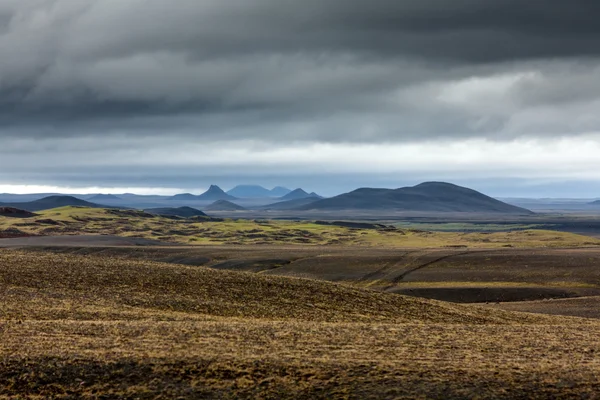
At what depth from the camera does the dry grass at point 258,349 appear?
22.1 m

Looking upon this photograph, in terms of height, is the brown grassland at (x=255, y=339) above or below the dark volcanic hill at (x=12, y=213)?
below

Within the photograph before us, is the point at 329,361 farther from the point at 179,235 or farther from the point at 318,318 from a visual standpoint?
the point at 179,235

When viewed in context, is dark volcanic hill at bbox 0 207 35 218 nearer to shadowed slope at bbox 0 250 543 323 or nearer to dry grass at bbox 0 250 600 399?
shadowed slope at bbox 0 250 543 323

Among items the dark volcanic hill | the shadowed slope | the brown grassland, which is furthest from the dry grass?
the dark volcanic hill

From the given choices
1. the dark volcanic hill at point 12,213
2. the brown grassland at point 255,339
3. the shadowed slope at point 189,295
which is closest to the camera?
the brown grassland at point 255,339

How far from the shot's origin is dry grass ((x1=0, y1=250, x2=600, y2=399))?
72.5ft

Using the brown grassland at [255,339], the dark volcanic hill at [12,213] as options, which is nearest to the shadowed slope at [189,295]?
the brown grassland at [255,339]

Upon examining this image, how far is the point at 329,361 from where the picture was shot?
24.5 meters

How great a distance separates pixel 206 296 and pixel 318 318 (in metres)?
9.97

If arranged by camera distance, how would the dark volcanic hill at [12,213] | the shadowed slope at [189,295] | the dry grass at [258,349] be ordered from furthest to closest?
the dark volcanic hill at [12,213] → the shadowed slope at [189,295] → the dry grass at [258,349]

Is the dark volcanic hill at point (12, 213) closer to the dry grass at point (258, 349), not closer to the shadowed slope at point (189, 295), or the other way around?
the shadowed slope at point (189, 295)

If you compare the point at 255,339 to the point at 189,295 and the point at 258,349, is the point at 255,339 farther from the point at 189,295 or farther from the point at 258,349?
the point at 189,295

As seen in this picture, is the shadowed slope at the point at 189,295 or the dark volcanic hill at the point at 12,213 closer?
the shadowed slope at the point at 189,295

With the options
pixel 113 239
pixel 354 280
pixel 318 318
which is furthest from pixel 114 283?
pixel 113 239
